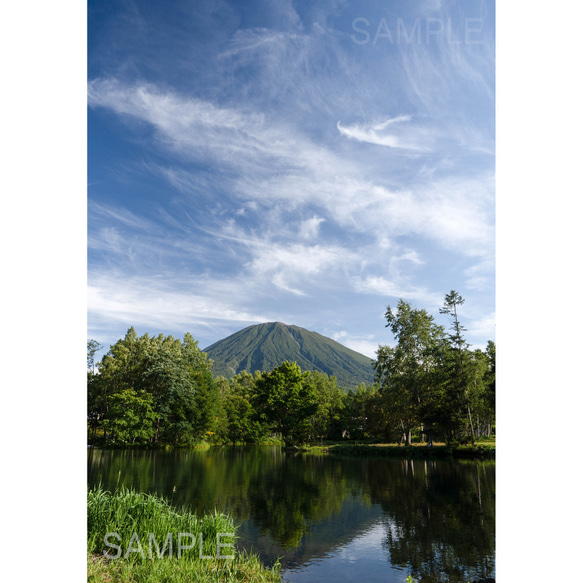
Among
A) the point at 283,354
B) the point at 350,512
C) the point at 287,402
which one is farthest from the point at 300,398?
the point at 283,354

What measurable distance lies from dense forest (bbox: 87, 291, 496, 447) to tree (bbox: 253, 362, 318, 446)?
6 cm

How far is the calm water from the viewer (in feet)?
15.2

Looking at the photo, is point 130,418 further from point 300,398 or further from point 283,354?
point 283,354

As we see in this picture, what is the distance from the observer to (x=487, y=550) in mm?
5066

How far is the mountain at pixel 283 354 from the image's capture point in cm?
5297

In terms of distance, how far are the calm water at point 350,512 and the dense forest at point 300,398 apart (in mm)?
5455

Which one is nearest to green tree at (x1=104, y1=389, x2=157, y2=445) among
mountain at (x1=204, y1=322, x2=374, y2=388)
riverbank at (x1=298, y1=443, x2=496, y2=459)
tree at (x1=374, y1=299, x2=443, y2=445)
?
riverbank at (x1=298, y1=443, x2=496, y2=459)

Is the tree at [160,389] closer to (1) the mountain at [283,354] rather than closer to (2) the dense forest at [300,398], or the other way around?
(2) the dense forest at [300,398]

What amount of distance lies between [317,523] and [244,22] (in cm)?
736

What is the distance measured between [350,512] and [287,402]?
16304 millimetres

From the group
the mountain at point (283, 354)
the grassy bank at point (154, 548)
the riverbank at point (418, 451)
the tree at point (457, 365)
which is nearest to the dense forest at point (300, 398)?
the tree at point (457, 365)

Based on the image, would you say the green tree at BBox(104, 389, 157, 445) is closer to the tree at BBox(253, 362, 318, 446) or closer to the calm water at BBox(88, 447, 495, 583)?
the calm water at BBox(88, 447, 495, 583)

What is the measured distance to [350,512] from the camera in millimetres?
7273
